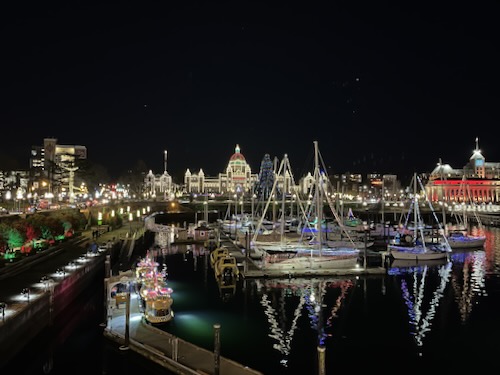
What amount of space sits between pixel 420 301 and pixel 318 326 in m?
9.53

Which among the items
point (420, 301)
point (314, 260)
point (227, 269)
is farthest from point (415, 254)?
point (227, 269)

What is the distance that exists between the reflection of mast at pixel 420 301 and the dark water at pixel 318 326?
0.07m

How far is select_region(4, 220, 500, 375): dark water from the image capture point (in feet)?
61.1

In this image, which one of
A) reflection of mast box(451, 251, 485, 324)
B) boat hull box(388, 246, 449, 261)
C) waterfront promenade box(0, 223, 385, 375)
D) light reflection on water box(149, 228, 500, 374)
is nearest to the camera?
waterfront promenade box(0, 223, 385, 375)

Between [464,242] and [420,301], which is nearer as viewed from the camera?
[420,301]

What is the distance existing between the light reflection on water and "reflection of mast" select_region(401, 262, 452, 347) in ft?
0.20

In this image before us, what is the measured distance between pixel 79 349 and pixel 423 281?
26.8 meters

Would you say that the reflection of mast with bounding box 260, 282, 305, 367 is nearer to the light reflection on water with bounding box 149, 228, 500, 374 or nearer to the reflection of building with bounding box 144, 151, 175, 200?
the light reflection on water with bounding box 149, 228, 500, 374

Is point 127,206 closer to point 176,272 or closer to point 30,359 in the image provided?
point 176,272

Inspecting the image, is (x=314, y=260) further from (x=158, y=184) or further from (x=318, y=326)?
(x=158, y=184)

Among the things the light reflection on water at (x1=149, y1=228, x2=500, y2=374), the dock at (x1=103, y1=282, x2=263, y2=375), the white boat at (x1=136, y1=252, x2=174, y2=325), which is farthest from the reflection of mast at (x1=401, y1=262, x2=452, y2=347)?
the white boat at (x1=136, y1=252, x2=174, y2=325)

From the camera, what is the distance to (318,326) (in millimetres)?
23391

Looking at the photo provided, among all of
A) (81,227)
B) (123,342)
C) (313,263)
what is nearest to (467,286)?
(313,263)

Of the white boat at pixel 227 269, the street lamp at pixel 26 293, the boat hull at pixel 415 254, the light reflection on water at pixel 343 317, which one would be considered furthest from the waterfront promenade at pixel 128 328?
the boat hull at pixel 415 254
